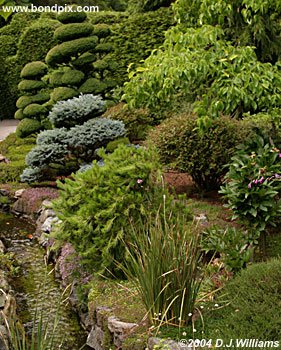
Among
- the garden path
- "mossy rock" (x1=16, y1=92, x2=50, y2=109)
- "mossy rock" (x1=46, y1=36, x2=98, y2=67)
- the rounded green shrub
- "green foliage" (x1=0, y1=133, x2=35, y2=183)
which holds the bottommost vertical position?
the garden path

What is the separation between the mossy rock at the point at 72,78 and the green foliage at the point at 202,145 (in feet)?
12.7

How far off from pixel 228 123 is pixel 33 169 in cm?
381

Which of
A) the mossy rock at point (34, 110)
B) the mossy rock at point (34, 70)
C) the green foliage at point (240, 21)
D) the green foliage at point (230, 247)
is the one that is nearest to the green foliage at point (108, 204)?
the green foliage at point (230, 247)

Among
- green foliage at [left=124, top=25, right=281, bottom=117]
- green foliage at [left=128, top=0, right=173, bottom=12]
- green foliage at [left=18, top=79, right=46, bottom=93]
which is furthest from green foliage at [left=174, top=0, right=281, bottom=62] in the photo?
green foliage at [left=128, top=0, right=173, bottom=12]

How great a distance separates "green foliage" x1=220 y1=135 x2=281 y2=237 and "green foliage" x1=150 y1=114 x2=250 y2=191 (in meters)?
2.02

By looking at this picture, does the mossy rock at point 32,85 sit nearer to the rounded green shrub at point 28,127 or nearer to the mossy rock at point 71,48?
the rounded green shrub at point 28,127

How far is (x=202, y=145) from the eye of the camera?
6.96 metres

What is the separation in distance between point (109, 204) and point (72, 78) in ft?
20.7

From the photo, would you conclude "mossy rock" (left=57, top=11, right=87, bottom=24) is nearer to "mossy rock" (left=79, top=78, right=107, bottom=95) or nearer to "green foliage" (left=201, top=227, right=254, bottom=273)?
"mossy rock" (left=79, top=78, right=107, bottom=95)

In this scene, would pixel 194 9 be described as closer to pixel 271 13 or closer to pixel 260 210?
pixel 271 13

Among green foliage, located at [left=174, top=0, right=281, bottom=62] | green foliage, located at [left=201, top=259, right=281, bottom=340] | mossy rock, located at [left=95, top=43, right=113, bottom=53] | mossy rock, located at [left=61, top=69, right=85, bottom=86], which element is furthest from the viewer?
mossy rock, located at [left=95, top=43, right=113, bottom=53]

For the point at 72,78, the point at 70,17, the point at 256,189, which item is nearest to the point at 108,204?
the point at 256,189

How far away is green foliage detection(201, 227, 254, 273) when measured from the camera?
161 inches

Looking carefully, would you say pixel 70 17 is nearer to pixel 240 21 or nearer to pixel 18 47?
pixel 240 21
